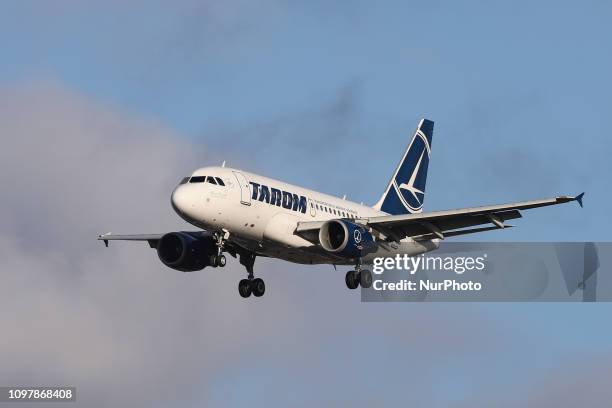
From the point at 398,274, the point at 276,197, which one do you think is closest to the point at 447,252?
the point at 398,274

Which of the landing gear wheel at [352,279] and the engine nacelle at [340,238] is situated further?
the landing gear wheel at [352,279]

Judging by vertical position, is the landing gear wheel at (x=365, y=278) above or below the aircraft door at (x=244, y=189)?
below

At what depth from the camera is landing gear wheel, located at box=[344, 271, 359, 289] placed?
67.9 meters

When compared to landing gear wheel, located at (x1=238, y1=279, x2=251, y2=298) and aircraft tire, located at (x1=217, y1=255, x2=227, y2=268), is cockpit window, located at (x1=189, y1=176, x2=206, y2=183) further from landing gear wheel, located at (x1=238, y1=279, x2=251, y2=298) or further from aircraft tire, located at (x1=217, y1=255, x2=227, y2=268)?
landing gear wheel, located at (x1=238, y1=279, x2=251, y2=298)

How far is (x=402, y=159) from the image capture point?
3228 inches

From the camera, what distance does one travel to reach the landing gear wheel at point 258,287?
69.1 metres

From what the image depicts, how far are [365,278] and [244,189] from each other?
27.3ft

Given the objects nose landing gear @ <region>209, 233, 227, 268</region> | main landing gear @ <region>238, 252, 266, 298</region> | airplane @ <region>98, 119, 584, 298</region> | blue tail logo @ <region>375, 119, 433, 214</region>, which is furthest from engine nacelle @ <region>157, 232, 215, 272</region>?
blue tail logo @ <region>375, 119, 433, 214</region>

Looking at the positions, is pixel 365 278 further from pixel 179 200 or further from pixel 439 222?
pixel 179 200

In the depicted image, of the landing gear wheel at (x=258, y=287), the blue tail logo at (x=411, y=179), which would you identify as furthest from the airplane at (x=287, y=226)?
the blue tail logo at (x=411, y=179)

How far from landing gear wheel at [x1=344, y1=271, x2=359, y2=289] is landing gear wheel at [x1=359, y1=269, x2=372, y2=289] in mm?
181

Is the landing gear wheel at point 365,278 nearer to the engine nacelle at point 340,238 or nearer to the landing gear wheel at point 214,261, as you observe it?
the engine nacelle at point 340,238

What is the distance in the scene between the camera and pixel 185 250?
68.3m

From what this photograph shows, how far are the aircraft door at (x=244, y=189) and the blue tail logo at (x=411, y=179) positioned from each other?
49.5 ft
